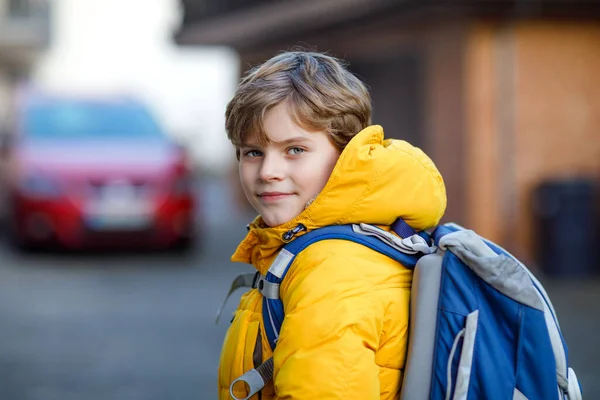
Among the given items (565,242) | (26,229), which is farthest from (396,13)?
(26,229)

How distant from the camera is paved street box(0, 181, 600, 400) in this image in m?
5.43

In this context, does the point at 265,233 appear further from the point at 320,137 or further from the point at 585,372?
the point at 585,372

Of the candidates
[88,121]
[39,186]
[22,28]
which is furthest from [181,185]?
[22,28]

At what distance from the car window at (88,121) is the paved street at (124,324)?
138cm

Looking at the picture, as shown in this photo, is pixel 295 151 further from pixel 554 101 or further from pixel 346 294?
pixel 554 101

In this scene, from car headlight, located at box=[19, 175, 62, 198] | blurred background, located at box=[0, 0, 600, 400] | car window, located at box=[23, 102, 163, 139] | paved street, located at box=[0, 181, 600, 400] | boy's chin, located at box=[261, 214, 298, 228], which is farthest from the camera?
car window, located at box=[23, 102, 163, 139]

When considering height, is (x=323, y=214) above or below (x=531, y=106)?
above

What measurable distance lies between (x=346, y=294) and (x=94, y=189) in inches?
347

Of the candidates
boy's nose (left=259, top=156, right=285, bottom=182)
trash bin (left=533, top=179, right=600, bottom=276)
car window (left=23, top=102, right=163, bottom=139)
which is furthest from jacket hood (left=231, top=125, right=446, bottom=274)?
car window (left=23, top=102, right=163, bottom=139)

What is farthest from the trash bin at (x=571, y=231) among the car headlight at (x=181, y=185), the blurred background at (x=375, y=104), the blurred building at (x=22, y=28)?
the blurred building at (x=22, y=28)

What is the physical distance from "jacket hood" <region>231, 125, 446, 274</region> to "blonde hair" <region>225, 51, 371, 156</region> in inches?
3.2

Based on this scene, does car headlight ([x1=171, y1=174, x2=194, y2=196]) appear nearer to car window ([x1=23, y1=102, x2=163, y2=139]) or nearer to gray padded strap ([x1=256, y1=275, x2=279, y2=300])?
car window ([x1=23, y1=102, x2=163, y2=139])

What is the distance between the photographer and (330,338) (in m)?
1.97

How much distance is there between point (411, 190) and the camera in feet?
7.29
